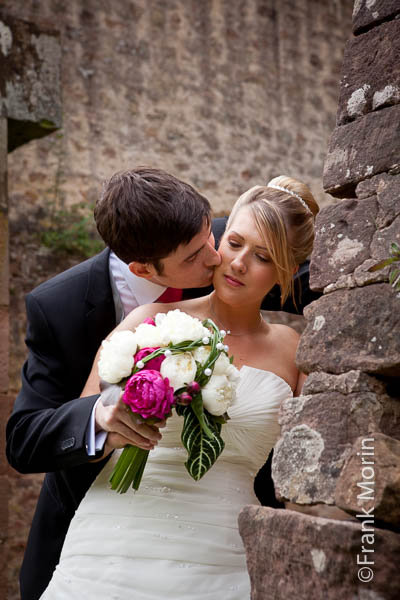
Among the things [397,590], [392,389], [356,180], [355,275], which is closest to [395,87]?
[356,180]

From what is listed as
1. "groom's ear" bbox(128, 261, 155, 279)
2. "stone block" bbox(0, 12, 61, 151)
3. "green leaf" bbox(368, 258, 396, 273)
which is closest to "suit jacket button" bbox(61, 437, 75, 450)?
"groom's ear" bbox(128, 261, 155, 279)

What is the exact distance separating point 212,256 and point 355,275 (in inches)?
33.7

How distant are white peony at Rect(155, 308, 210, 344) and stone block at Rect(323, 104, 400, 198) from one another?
22.7 inches

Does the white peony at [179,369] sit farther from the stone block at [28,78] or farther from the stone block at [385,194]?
the stone block at [28,78]

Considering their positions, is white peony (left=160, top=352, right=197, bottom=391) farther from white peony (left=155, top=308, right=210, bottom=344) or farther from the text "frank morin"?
the text "frank morin"

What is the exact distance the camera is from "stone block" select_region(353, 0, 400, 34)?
6.86 ft

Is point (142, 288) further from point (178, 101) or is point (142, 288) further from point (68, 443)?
point (178, 101)

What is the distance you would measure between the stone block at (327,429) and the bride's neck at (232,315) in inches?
36.6

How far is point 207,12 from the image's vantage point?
935 cm

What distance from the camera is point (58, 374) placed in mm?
2959

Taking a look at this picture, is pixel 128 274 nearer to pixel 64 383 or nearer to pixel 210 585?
pixel 64 383

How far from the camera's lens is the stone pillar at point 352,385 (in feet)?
5.56

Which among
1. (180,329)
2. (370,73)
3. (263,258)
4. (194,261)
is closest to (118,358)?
(180,329)

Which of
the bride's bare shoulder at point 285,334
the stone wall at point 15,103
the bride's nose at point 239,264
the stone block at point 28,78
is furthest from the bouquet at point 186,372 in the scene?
the stone block at point 28,78
